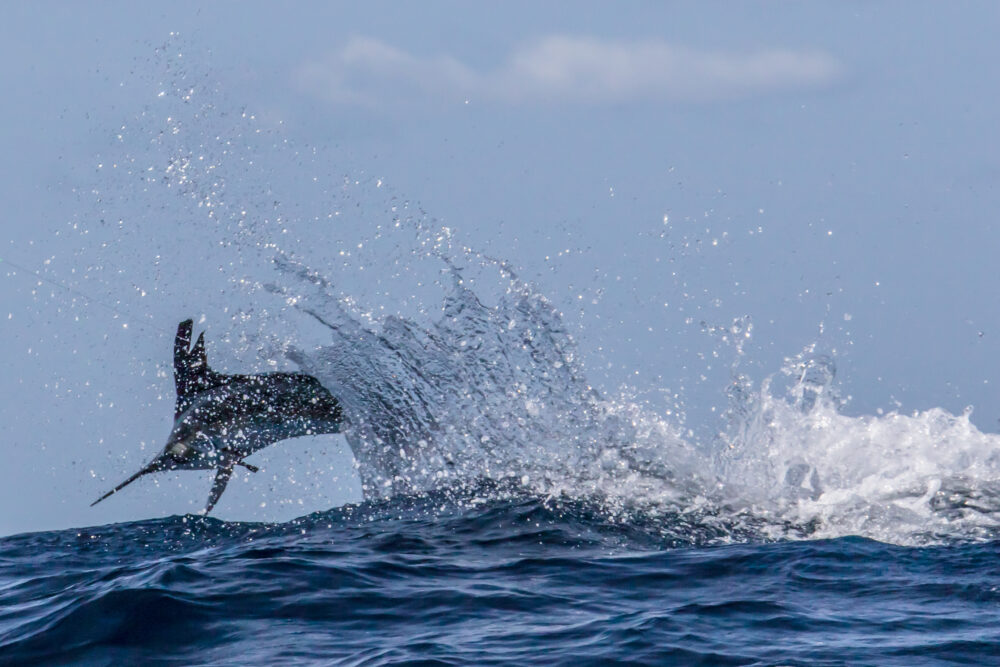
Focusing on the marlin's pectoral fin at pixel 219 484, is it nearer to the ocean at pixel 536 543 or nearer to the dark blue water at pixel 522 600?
the ocean at pixel 536 543

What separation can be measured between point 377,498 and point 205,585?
529 cm

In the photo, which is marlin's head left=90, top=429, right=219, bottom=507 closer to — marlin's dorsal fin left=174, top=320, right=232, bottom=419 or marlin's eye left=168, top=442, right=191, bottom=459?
marlin's eye left=168, top=442, right=191, bottom=459

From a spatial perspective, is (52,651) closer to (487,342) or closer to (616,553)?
(616,553)

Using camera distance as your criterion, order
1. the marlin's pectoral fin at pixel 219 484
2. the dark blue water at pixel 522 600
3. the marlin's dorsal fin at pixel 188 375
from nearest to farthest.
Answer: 1. the dark blue water at pixel 522 600
2. the marlin's pectoral fin at pixel 219 484
3. the marlin's dorsal fin at pixel 188 375

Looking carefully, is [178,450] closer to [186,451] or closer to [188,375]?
[186,451]

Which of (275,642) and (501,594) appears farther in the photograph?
(501,594)

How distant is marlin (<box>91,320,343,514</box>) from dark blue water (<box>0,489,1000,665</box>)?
259cm

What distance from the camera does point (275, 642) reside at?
19.5 ft

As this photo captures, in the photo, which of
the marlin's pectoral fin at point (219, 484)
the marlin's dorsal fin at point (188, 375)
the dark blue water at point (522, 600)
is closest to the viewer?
the dark blue water at point (522, 600)

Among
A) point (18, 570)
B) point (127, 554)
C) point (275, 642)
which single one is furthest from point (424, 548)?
point (18, 570)

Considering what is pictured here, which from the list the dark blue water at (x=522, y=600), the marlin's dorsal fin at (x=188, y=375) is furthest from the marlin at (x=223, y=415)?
the dark blue water at (x=522, y=600)

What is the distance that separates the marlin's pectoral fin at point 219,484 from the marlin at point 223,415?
0.01 metres

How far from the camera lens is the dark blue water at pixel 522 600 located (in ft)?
18.7

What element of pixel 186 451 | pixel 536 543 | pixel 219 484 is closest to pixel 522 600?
pixel 536 543
